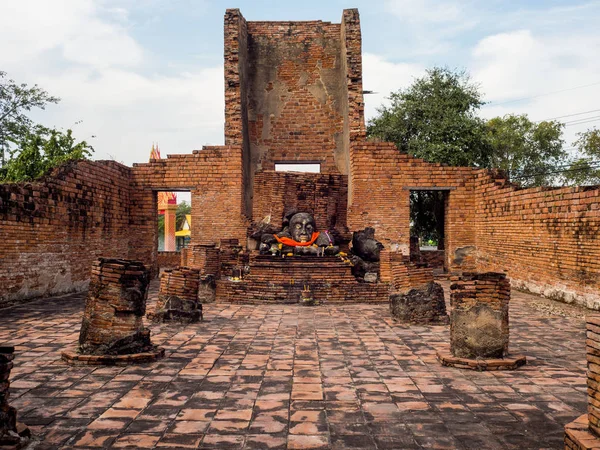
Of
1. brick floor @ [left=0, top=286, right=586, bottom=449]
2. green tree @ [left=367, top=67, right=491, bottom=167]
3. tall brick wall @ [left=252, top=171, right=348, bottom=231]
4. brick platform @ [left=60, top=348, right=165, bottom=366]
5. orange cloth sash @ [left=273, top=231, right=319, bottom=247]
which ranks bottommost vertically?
brick floor @ [left=0, top=286, right=586, bottom=449]

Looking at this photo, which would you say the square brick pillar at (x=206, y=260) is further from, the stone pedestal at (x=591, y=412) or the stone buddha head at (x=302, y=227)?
the stone pedestal at (x=591, y=412)

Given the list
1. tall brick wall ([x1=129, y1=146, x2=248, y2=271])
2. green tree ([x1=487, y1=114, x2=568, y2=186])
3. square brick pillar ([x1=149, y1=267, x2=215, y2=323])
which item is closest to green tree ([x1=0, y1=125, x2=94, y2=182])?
tall brick wall ([x1=129, y1=146, x2=248, y2=271])

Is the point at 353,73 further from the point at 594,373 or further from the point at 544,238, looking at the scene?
the point at 594,373

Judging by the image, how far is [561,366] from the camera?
208 inches

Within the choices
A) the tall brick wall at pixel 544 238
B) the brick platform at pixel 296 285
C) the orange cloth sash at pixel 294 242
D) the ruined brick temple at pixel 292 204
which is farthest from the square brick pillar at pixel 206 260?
the tall brick wall at pixel 544 238

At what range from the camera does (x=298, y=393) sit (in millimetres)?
4355

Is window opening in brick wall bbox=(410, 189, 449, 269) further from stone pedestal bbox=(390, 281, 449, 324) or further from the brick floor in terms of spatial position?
the brick floor

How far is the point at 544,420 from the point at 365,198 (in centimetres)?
1176

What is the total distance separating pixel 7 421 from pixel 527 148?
29.4 metres

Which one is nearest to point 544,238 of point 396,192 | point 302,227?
point 396,192

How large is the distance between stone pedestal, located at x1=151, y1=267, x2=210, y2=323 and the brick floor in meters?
0.59

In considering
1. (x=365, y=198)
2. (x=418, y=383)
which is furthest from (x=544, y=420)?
(x=365, y=198)

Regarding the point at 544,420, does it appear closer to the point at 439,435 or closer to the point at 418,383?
the point at 439,435

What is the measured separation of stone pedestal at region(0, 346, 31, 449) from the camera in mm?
3186
